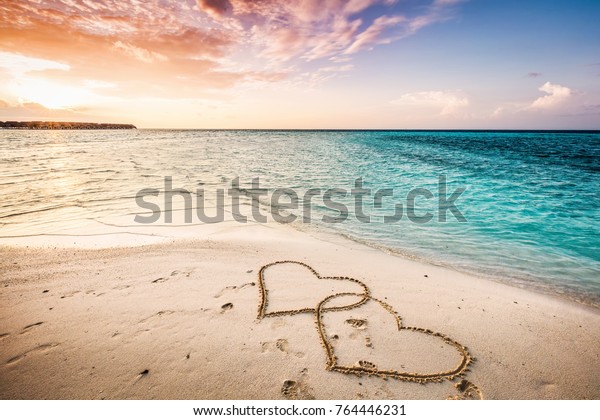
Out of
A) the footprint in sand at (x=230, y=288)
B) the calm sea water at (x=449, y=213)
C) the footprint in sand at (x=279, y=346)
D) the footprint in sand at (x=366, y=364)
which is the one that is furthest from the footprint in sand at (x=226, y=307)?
the calm sea water at (x=449, y=213)

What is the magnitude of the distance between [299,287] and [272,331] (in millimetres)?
1017

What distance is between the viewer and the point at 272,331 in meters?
3.05

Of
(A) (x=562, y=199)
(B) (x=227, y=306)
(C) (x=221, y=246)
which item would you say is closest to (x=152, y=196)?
(C) (x=221, y=246)

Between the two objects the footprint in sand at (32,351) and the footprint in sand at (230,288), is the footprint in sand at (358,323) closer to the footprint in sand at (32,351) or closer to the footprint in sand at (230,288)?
the footprint in sand at (230,288)

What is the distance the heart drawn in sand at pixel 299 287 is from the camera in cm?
347

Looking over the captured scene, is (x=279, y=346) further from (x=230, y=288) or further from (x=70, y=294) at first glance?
(x=70, y=294)

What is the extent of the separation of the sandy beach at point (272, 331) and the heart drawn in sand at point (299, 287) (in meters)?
0.03

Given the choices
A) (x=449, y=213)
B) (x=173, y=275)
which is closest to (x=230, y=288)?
(x=173, y=275)

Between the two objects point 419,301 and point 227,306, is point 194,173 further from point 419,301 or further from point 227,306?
point 419,301

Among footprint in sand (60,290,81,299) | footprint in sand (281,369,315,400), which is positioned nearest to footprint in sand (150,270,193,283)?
footprint in sand (60,290,81,299)

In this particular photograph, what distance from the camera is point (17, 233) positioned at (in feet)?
18.3

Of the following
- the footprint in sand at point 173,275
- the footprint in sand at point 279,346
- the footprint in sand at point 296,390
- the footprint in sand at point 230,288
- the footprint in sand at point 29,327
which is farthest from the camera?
the footprint in sand at point 173,275

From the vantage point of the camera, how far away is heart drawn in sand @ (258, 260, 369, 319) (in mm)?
3473

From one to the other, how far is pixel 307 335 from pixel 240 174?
1261 cm
